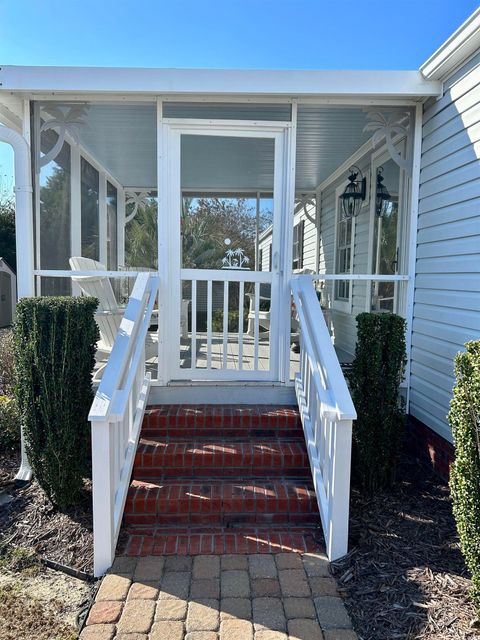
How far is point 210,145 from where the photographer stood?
395 centimetres

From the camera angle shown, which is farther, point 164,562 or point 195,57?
point 195,57

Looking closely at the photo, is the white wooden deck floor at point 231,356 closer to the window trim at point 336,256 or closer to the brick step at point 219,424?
the brick step at point 219,424

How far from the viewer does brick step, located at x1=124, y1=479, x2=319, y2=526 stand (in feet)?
8.89

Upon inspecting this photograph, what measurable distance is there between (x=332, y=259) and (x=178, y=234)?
361 centimetres

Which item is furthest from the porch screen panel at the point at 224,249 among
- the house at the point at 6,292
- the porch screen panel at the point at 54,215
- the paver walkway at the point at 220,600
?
the house at the point at 6,292

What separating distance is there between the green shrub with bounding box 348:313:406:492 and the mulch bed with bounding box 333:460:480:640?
25 centimetres

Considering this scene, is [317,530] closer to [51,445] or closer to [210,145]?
[51,445]

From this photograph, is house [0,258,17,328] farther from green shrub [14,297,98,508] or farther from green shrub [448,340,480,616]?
green shrub [448,340,480,616]

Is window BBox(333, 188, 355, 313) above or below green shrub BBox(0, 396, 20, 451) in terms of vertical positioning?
above

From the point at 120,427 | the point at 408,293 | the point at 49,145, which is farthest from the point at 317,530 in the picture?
the point at 49,145

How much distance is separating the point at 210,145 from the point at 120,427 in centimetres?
257

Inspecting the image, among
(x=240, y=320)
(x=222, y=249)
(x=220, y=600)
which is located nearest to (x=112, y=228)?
(x=222, y=249)

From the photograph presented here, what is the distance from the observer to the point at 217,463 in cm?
303

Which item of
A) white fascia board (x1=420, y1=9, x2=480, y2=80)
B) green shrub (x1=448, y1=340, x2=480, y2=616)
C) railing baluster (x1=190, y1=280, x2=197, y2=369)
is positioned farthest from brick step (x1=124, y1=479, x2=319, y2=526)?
white fascia board (x1=420, y1=9, x2=480, y2=80)
